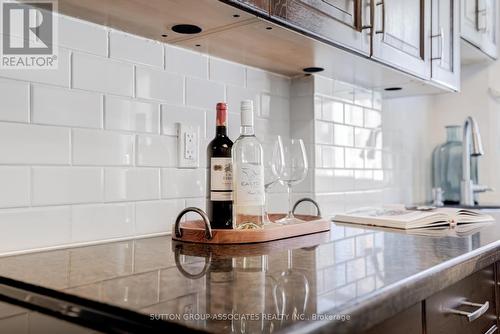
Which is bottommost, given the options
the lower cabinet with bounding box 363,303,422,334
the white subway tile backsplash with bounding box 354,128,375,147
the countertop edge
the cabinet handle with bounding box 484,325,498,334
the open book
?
the cabinet handle with bounding box 484,325,498,334

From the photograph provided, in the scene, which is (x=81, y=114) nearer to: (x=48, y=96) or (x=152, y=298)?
(x=48, y=96)

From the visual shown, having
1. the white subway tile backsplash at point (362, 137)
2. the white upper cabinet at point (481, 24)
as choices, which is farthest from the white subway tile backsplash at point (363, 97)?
the white upper cabinet at point (481, 24)

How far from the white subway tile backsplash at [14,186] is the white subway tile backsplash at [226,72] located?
1.96 ft

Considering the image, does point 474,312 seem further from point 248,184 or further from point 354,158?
point 354,158

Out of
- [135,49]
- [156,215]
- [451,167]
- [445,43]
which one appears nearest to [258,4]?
[135,49]

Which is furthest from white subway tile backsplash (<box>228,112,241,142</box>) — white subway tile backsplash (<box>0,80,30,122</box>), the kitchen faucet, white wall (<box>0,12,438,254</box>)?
the kitchen faucet

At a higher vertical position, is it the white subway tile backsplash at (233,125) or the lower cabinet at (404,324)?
the white subway tile backsplash at (233,125)

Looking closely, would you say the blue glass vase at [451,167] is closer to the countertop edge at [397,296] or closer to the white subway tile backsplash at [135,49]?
the countertop edge at [397,296]

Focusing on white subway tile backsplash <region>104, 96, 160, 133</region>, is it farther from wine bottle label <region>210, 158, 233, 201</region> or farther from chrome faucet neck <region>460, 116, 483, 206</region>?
chrome faucet neck <region>460, 116, 483, 206</region>

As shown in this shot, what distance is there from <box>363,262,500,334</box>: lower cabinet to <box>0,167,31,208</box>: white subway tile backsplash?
0.70 meters

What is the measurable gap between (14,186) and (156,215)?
0.36 metres

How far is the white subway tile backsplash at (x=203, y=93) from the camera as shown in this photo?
1.25m

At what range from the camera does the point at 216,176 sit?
1080 mm

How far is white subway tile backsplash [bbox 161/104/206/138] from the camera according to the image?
119 cm
